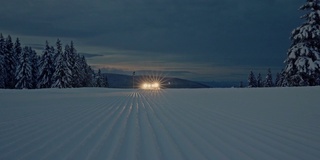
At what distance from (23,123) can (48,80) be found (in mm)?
→ 49091

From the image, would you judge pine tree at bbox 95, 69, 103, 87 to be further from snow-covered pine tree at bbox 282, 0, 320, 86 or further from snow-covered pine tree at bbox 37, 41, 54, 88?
snow-covered pine tree at bbox 282, 0, 320, 86

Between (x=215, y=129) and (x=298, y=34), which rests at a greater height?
(x=298, y=34)

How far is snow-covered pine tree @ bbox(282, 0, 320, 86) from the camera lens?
896 inches

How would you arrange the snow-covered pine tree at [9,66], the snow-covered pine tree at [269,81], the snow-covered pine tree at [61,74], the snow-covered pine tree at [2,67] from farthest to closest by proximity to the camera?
the snow-covered pine tree at [269,81] → the snow-covered pine tree at [9,66] → the snow-covered pine tree at [61,74] → the snow-covered pine tree at [2,67]

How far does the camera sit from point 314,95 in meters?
11.8

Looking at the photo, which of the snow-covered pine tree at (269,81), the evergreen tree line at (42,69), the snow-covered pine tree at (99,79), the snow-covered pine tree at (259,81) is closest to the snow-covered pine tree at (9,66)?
the evergreen tree line at (42,69)

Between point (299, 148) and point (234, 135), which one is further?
point (234, 135)

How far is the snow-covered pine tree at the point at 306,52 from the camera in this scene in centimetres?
2275

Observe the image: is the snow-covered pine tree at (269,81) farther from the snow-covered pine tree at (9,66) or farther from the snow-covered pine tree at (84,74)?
the snow-covered pine tree at (9,66)

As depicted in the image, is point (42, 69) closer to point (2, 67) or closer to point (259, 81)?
point (2, 67)

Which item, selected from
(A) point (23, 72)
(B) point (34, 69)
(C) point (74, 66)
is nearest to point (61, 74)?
(C) point (74, 66)

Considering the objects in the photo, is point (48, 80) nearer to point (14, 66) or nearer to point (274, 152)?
point (14, 66)

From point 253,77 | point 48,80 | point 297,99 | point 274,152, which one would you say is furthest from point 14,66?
point 274,152

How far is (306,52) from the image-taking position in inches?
901
